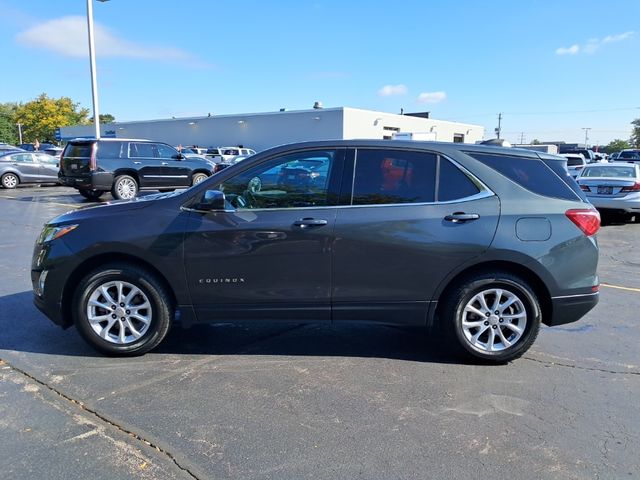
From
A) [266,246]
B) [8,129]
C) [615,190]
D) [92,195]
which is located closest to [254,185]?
[266,246]

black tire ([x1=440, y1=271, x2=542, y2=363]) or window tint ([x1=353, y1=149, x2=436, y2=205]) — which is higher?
window tint ([x1=353, y1=149, x2=436, y2=205])

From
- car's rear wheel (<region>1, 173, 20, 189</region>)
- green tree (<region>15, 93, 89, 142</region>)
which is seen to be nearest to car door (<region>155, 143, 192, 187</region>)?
car's rear wheel (<region>1, 173, 20, 189</region>)

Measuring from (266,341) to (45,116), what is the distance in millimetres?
86805

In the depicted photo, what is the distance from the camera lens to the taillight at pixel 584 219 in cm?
409

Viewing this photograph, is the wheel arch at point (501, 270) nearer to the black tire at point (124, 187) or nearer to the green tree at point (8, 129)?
the black tire at point (124, 187)

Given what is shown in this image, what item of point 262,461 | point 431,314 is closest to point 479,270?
point 431,314

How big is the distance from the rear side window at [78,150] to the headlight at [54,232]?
39.9 feet

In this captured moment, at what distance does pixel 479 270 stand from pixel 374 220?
956 millimetres

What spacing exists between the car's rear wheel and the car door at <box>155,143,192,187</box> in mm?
9645

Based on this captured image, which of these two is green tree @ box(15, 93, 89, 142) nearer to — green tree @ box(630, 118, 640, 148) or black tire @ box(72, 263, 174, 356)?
black tire @ box(72, 263, 174, 356)

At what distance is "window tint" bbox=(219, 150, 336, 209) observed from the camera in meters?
4.14

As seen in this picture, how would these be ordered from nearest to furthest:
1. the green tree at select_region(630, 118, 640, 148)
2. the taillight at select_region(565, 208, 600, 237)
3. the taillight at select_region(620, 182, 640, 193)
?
the taillight at select_region(565, 208, 600, 237) → the taillight at select_region(620, 182, 640, 193) → the green tree at select_region(630, 118, 640, 148)

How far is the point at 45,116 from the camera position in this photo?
78.2 m

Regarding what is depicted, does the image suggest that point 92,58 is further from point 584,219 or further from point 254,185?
point 584,219
